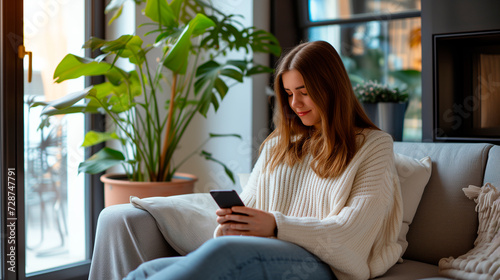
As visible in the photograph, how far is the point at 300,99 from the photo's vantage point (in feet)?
4.98

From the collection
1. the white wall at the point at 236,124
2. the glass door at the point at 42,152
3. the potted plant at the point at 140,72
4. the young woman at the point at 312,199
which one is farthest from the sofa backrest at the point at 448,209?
the glass door at the point at 42,152

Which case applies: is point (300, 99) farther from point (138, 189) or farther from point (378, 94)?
point (138, 189)

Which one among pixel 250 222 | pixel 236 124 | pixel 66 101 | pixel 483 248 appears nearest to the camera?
pixel 250 222

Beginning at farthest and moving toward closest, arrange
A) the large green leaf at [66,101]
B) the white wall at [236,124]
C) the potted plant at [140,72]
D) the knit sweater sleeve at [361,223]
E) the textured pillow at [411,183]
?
the white wall at [236,124] → the potted plant at [140,72] → the large green leaf at [66,101] → the textured pillow at [411,183] → the knit sweater sleeve at [361,223]

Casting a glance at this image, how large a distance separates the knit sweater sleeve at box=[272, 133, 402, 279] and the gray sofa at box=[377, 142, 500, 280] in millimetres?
127

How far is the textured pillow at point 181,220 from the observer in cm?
151

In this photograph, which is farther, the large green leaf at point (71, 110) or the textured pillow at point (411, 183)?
the large green leaf at point (71, 110)

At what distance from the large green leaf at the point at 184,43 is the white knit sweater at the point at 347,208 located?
628 millimetres

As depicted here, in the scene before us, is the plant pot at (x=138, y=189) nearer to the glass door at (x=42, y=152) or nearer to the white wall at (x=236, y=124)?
the glass door at (x=42, y=152)

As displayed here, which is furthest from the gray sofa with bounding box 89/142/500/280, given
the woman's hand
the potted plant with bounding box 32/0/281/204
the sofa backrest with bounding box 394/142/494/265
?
the potted plant with bounding box 32/0/281/204

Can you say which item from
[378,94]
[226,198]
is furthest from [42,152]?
[378,94]

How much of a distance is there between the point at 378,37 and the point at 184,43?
100 cm

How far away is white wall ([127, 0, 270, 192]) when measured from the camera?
257 centimetres

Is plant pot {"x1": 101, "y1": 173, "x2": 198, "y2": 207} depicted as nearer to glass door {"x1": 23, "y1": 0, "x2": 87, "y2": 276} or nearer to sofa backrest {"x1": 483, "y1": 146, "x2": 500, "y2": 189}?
glass door {"x1": 23, "y1": 0, "x2": 87, "y2": 276}
